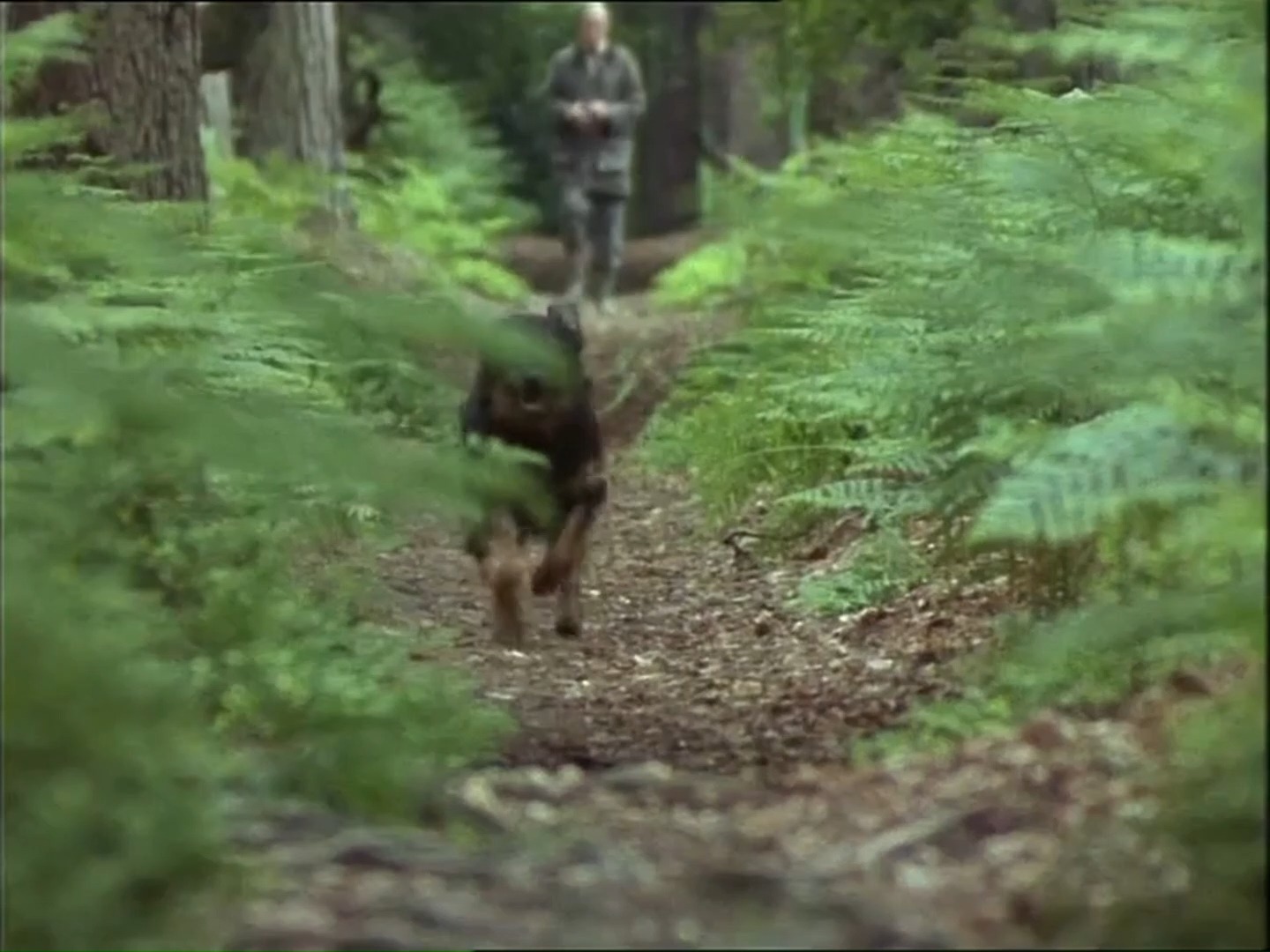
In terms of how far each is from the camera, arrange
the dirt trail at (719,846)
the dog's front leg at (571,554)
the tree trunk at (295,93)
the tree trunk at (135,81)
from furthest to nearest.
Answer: the tree trunk at (295,93) → the tree trunk at (135,81) → the dog's front leg at (571,554) → the dirt trail at (719,846)

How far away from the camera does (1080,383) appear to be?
18.1ft

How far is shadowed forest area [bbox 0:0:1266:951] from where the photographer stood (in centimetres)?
367

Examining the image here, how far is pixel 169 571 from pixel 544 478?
2324 millimetres

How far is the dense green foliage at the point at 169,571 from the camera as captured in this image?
3.76 metres

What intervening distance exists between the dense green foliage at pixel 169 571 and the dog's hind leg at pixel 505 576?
0.72 m

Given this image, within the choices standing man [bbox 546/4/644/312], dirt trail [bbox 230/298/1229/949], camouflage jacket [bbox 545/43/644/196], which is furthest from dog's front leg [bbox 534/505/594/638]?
camouflage jacket [bbox 545/43/644/196]

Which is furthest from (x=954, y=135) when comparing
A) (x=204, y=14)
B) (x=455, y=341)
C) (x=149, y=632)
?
(x=204, y=14)

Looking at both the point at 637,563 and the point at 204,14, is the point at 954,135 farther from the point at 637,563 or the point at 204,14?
the point at 204,14

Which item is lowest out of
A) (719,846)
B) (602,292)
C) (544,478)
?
(602,292)

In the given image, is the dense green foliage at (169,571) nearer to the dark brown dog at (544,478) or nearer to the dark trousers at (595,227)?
the dark brown dog at (544,478)

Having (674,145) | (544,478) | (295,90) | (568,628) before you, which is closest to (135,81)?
(544,478)

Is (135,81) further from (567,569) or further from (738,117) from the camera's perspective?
→ (738,117)

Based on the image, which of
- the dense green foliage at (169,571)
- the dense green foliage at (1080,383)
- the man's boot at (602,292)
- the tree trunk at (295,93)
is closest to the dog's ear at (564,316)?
the dense green foliage at (1080,383)

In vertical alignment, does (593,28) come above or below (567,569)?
above
